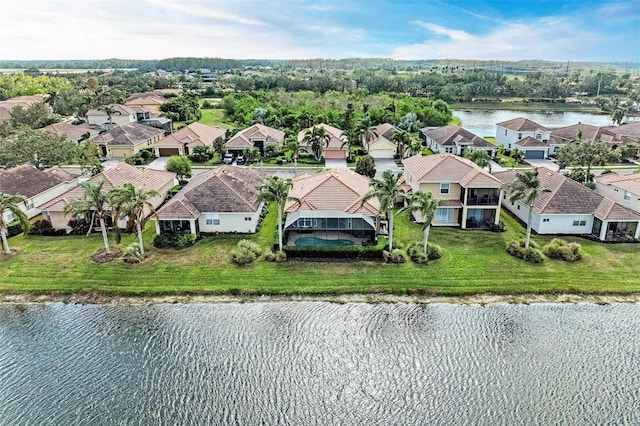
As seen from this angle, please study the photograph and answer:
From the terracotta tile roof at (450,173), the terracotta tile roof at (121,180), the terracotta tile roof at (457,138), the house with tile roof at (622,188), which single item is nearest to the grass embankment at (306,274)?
the terracotta tile roof at (121,180)

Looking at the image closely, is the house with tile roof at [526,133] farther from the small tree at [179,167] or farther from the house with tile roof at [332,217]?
the small tree at [179,167]

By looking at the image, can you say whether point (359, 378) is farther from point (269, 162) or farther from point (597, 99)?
point (597, 99)

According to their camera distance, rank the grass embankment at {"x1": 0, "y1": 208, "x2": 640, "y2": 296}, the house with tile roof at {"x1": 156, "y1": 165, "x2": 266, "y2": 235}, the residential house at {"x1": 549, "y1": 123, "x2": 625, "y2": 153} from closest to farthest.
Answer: the grass embankment at {"x1": 0, "y1": 208, "x2": 640, "y2": 296} → the house with tile roof at {"x1": 156, "y1": 165, "x2": 266, "y2": 235} → the residential house at {"x1": 549, "y1": 123, "x2": 625, "y2": 153}

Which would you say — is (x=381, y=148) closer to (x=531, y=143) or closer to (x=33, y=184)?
(x=531, y=143)

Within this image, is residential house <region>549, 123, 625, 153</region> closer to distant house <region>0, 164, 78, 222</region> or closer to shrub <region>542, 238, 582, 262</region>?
shrub <region>542, 238, 582, 262</region>

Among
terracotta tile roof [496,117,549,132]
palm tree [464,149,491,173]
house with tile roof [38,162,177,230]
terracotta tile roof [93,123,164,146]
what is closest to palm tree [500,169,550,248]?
palm tree [464,149,491,173]
